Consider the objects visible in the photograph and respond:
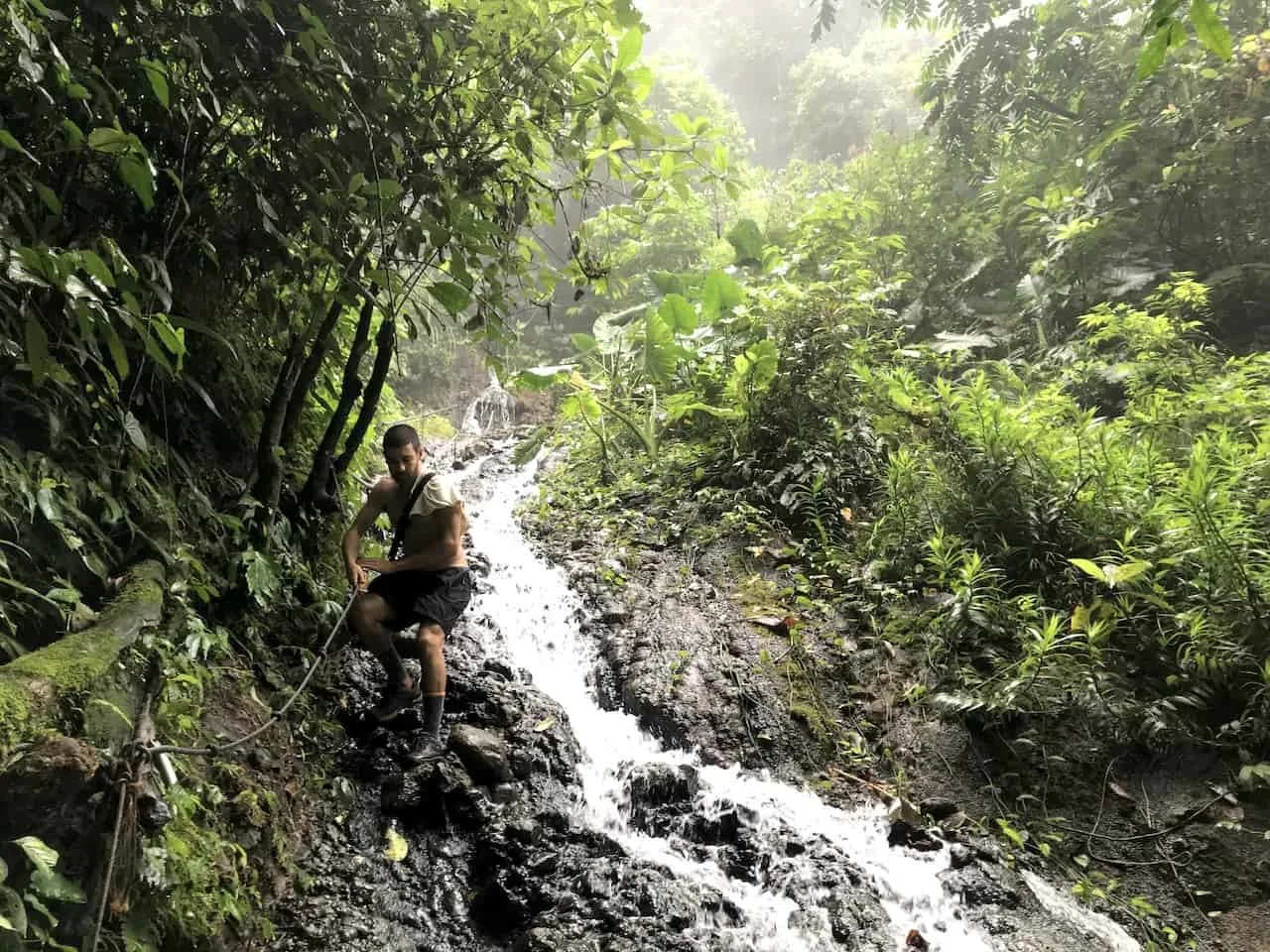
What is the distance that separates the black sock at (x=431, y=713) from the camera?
3707mm

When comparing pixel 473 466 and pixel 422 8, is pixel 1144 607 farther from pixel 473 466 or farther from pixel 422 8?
pixel 473 466

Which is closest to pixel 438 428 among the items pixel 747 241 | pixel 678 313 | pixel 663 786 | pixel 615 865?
pixel 747 241

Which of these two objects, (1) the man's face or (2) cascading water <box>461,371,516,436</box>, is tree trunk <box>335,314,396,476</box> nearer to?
(1) the man's face

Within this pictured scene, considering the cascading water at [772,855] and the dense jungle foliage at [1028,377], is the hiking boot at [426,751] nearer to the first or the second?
the cascading water at [772,855]

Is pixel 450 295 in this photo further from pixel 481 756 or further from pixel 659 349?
pixel 659 349

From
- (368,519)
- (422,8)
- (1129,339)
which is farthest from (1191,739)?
(422,8)

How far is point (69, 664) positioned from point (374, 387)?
240cm

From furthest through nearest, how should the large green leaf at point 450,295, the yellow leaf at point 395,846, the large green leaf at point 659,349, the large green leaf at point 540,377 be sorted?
the large green leaf at point 659,349 → the large green leaf at point 540,377 → the yellow leaf at point 395,846 → the large green leaf at point 450,295

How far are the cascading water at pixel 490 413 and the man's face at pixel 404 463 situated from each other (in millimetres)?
10319

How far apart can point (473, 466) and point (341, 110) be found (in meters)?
8.10

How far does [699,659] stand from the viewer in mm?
4703

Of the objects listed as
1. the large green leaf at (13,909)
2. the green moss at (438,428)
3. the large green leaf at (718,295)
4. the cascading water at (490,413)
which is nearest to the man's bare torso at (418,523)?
the large green leaf at (13,909)

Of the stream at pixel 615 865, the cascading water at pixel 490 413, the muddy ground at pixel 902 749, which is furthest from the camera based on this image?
the cascading water at pixel 490 413

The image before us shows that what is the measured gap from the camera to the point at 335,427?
4.07m
